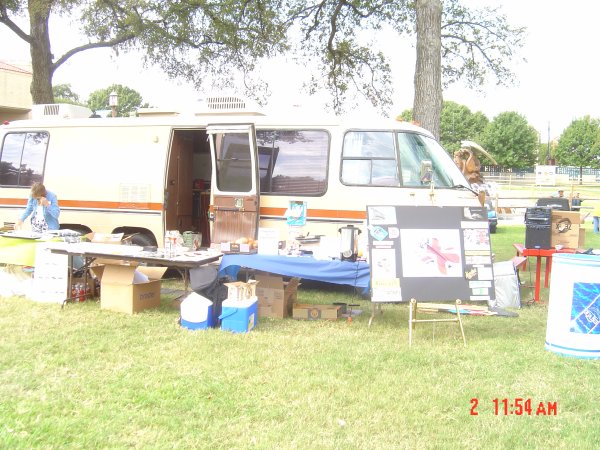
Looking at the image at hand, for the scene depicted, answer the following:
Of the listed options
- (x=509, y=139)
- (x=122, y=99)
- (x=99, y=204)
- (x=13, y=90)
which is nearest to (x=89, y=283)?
(x=99, y=204)

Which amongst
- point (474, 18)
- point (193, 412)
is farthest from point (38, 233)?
point (474, 18)

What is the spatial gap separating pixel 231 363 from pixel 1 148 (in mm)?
6900

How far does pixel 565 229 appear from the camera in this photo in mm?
7652

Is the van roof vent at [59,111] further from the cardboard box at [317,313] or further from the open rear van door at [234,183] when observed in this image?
the cardboard box at [317,313]

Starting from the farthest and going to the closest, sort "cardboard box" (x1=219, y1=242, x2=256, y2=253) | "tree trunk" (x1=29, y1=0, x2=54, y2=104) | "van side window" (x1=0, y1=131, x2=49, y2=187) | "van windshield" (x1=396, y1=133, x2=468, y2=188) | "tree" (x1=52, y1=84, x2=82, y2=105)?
"tree" (x1=52, y1=84, x2=82, y2=105), "tree trunk" (x1=29, y1=0, x2=54, y2=104), "van side window" (x1=0, y1=131, x2=49, y2=187), "van windshield" (x1=396, y1=133, x2=468, y2=188), "cardboard box" (x1=219, y1=242, x2=256, y2=253)

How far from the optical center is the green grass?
11.6 feet

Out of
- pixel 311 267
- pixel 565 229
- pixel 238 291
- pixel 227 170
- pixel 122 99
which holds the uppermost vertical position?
pixel 122 99

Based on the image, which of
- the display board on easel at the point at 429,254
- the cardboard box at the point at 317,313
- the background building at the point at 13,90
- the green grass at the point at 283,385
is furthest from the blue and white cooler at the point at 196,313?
the background building at the point at 13,90

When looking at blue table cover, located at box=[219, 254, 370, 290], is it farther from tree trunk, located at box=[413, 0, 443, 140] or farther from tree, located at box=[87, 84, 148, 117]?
tree, located at box=[87, 84, 148, 117]

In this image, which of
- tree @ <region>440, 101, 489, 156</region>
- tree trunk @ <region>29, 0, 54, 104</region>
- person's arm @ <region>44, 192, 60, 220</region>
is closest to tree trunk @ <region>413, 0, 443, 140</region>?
person's arm @ <region>44, 192, 60, 220</region>

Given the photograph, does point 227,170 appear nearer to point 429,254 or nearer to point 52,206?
point 52,206

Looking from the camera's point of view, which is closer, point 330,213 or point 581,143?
point 330,213

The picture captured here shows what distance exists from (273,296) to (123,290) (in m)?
1.75

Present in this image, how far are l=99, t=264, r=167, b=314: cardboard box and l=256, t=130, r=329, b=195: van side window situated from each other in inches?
87.5
